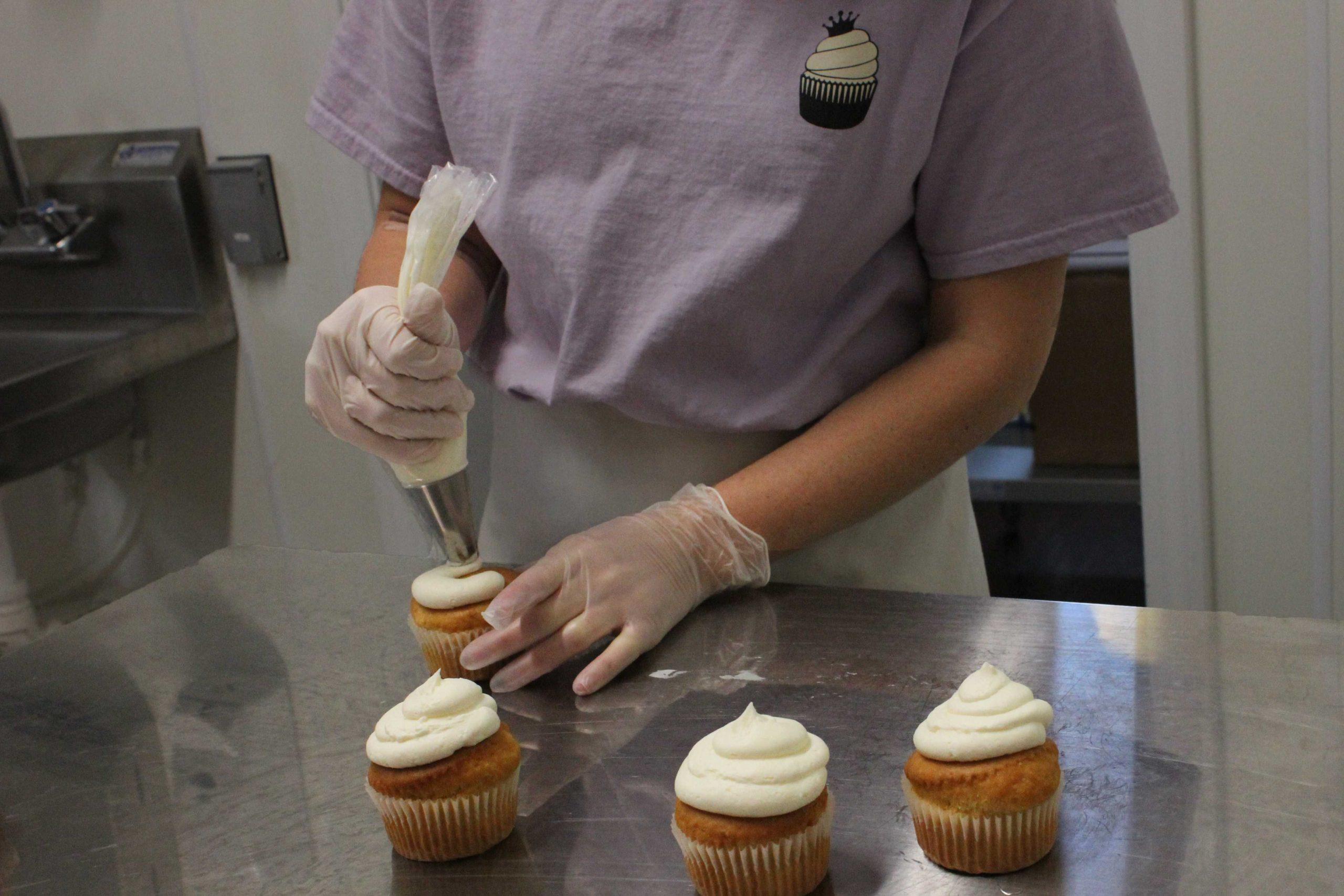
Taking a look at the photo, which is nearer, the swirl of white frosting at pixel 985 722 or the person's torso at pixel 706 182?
the swirl of white frosting at pixel 985 722

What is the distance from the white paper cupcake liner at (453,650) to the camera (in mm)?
1178

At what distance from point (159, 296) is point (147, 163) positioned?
252 mm

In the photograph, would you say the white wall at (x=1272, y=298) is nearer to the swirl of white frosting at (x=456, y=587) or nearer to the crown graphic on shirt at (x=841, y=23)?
the crown graphic on shirt at (x=841, y=23)

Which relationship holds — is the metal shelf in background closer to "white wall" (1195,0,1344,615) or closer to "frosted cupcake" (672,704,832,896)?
"white wall" (1195,0,1344,615)

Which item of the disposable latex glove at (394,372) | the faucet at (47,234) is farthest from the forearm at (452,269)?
the faucet at (47,234)

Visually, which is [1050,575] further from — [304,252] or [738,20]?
[738,20]

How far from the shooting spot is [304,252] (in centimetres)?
240

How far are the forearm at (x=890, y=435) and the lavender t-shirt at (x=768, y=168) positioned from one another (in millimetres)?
54

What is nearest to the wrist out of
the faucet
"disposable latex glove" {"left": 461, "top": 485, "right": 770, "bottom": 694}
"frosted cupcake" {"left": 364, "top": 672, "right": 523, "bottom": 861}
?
"disposable latex glove" {"left": 461, "top": 485, "right": 770, "bottom": 694}

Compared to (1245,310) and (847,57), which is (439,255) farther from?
(1245,310)

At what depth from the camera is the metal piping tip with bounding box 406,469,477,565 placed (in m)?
1.19

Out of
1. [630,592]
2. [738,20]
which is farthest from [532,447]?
[738,20]

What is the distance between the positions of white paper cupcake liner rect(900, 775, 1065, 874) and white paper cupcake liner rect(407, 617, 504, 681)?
46 centimetres

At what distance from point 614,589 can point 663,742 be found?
0.60ft
